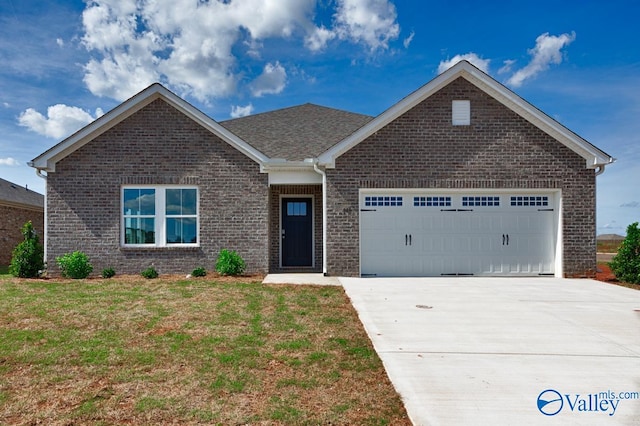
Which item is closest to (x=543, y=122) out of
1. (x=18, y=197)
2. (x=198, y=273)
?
(x=198, y=273)

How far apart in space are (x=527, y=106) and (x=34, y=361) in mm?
12710

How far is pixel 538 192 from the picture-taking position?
40.3ft

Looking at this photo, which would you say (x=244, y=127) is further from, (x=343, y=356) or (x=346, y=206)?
(x=343, y=356)

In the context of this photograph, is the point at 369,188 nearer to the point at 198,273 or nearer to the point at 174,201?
the point at 198,273

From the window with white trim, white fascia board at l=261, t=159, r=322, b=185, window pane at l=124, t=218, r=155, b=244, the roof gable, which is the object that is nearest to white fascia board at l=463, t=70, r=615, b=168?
white fascia board at l=261, t=159, r=322, b=185

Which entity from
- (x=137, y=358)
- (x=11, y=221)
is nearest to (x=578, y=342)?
(x=137, y=358)

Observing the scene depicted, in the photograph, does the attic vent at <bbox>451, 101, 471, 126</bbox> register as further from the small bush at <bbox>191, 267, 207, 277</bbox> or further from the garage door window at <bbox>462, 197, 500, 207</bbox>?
the small bush at <bbox>191, 267, 207, 277</bbox>

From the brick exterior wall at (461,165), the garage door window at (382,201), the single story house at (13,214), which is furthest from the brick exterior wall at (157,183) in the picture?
the single story house at (13,214)

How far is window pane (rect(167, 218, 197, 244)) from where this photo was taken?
491 inches

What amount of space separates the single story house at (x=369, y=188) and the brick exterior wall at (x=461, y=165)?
3 centimetres

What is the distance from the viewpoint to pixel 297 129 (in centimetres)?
1594

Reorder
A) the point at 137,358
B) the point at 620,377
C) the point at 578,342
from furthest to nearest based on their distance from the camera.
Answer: the point at 578,342
the point at 137,358
the point at 620,377

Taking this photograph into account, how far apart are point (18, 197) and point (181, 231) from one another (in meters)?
12.3

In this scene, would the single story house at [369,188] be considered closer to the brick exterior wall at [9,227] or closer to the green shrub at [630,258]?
the green shrub at [630,258]
